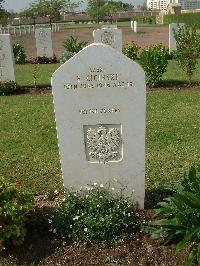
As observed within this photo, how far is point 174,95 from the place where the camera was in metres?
11.4

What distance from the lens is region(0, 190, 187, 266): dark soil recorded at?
4.02 m

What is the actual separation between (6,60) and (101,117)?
9263 millimetres

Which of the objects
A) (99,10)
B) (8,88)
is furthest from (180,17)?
(8,88)

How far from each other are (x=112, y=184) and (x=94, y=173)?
8.9 inches

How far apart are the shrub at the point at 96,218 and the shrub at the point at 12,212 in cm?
38

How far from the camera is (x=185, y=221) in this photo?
12.3 feet

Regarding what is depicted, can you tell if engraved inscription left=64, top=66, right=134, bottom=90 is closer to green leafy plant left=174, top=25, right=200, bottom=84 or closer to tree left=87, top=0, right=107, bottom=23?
green leafy plant left=174, top=25, right=200, bottom=84

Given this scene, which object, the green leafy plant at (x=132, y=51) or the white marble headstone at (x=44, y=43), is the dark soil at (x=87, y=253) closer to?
the green leafy plant at (x=132, y=51)

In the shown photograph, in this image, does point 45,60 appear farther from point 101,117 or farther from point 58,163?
point 101,117

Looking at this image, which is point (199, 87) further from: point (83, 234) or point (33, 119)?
point (83, 234)

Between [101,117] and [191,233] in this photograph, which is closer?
[191,233]

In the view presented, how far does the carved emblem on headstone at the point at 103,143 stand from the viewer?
4.43 m

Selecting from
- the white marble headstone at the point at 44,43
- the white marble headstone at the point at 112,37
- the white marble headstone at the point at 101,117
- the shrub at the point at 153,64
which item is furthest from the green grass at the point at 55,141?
the white marble headstone at the point at 44,43

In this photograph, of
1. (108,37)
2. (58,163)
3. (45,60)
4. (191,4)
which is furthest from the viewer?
(191,4)
